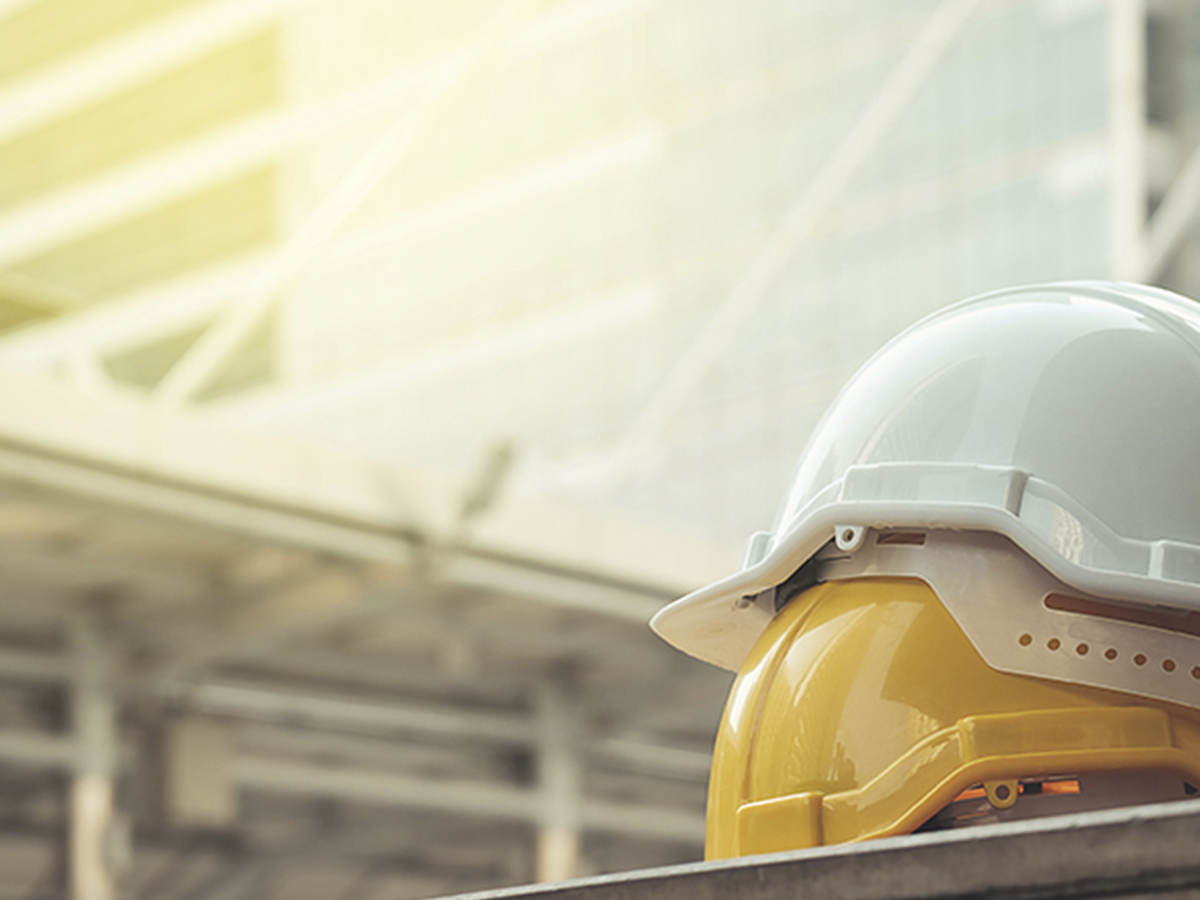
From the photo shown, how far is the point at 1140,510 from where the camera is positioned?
1715 mm

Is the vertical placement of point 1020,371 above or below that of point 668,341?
below

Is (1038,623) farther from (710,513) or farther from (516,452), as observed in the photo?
(710,513)

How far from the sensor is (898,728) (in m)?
1.70

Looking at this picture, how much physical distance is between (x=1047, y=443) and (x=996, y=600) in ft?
0.45

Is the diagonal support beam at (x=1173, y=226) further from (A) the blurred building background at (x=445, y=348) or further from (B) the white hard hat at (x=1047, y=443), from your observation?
(B) the white hard hat at (x=1047, y=443)

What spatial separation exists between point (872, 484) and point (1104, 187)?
85.2ft

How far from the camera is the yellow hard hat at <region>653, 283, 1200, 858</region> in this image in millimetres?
1666

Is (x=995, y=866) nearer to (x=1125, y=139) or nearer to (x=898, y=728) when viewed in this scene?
(x=898, y=728)

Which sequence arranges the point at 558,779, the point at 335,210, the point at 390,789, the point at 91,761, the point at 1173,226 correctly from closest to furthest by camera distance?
the point at 91,761, the point at 390,789, the point at 558,779, the point at 1173,226, the point at 335,210

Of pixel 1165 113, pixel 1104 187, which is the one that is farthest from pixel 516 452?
pixel 1165 113

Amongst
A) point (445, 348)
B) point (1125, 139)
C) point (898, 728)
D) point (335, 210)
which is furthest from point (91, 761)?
point (335, 210)

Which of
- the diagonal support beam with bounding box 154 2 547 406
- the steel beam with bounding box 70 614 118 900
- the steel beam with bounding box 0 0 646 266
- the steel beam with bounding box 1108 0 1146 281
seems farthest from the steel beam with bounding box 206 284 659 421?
the steel beam with bounding box 70 614 118 900

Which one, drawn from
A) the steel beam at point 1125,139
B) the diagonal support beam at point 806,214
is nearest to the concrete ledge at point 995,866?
the steel beam at point 1125,139

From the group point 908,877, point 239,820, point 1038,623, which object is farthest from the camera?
point 239,820
